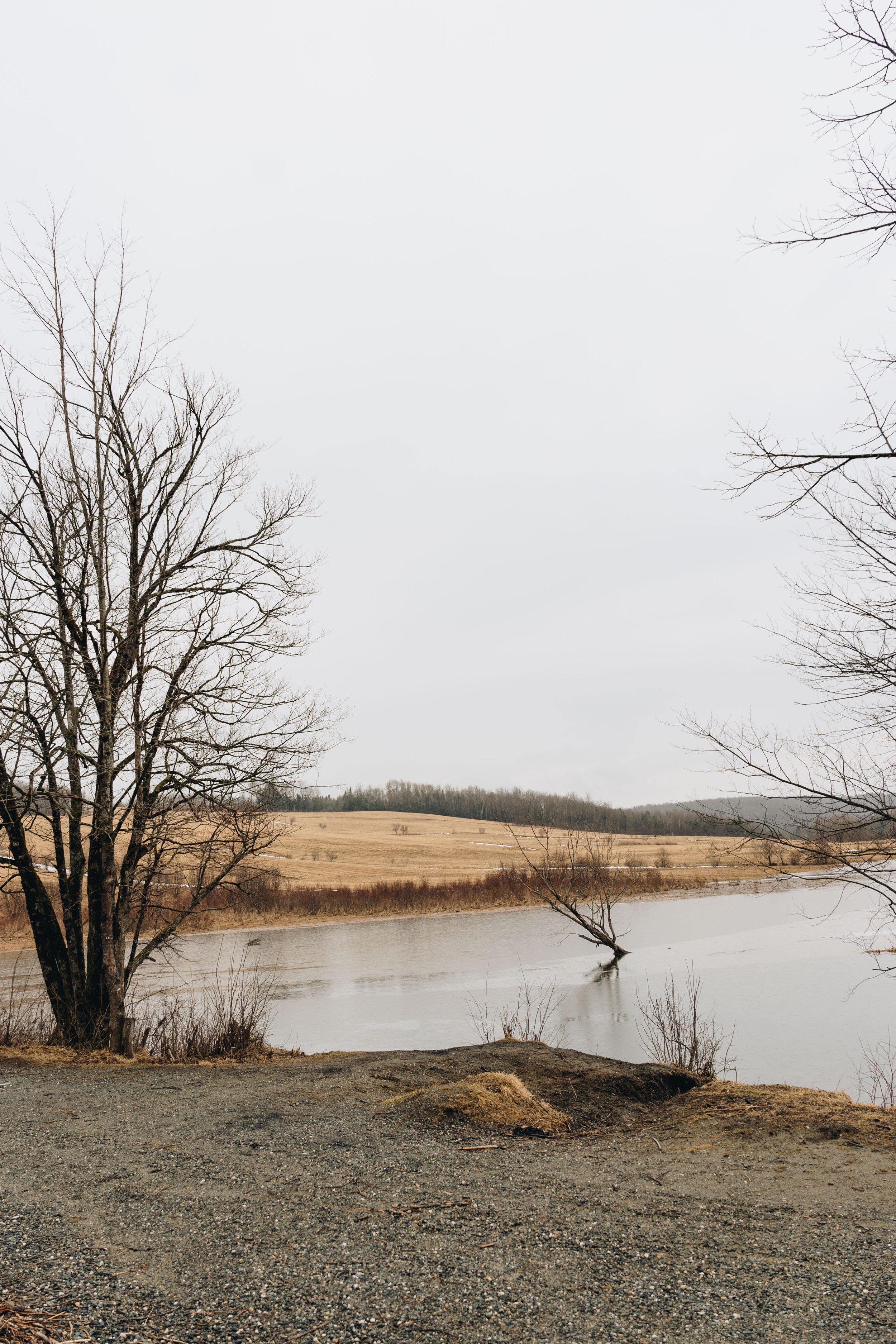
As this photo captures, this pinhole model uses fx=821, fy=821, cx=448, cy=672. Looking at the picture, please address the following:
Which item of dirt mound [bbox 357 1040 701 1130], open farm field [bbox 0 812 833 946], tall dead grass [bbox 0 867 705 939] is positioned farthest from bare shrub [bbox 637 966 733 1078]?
tall dead grass [bbox 0 867 705 939]

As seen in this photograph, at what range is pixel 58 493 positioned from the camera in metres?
10.0

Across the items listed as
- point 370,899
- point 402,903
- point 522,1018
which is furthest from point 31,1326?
point 370,899

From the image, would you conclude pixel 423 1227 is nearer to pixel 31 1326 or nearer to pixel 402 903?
pixel 31 1326

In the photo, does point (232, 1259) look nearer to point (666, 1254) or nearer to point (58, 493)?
point (666, 1254)

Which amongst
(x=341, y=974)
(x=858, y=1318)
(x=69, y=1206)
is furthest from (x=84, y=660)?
(x=341, y=974)

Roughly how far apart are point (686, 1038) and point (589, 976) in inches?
311

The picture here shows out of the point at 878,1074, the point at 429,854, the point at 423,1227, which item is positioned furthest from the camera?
the point at 429,854

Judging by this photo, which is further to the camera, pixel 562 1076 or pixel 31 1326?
pixel 562 1076

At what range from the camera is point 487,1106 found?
21.2 ft

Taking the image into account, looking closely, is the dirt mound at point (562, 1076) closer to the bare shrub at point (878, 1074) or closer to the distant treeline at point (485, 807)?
the bare shrub at point (878, 1074)

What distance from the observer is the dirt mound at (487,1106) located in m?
6.29

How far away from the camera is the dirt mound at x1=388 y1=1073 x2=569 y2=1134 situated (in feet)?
20.6

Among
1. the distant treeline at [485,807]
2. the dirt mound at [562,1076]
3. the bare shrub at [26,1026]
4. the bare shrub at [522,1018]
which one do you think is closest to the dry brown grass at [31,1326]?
the dirt mound at [562,1076]

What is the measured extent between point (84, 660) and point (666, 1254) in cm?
822
